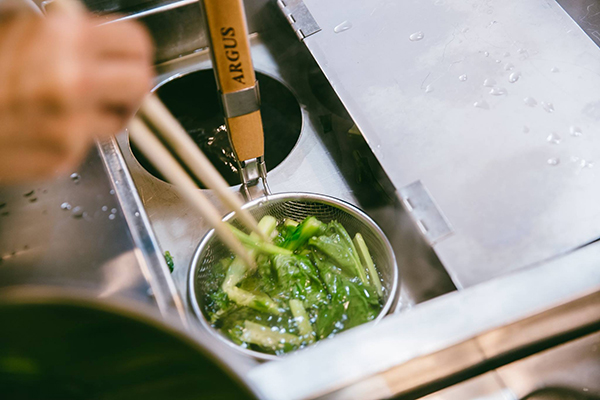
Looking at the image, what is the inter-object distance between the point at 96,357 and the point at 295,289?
2.50 feet

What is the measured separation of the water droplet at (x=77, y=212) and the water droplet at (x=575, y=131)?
4.30ft

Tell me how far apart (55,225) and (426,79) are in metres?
1.10

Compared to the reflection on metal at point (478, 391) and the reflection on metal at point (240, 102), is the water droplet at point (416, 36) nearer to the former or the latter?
the reflection on metal at point (240, 102)

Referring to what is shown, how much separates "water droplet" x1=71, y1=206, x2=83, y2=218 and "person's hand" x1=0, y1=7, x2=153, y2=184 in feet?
1.82

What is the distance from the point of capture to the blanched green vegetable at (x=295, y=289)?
120cm

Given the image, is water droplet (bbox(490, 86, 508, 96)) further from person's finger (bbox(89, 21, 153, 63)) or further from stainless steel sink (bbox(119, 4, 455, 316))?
person's finger (bbox(89, 21, 153, 63))

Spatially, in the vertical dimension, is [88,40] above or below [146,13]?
above

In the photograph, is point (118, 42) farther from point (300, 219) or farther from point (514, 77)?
point (514, 77)

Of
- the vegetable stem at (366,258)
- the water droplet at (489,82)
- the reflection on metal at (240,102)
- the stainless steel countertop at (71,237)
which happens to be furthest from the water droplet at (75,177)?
the water droplet at (489,82)

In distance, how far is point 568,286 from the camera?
2.93ft

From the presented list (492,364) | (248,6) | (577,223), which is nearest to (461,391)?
(492,364)

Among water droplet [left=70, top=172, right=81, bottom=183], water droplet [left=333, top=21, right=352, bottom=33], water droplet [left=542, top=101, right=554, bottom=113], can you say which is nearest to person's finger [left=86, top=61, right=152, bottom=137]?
water droplet [left=70, top=172, right=81, bottom=183]

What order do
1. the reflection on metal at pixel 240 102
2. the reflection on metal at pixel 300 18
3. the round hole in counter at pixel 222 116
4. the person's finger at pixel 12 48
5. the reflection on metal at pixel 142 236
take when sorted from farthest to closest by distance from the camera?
the round hole in counter at pixel 222 116 → the reflection on metal at pixel 300 18 → the reflection on metal at pixel 240 102 → the reflection on metal at pixel 142 236 → the person's finger at pixel 12 48

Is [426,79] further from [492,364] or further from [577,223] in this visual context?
[492,364]
